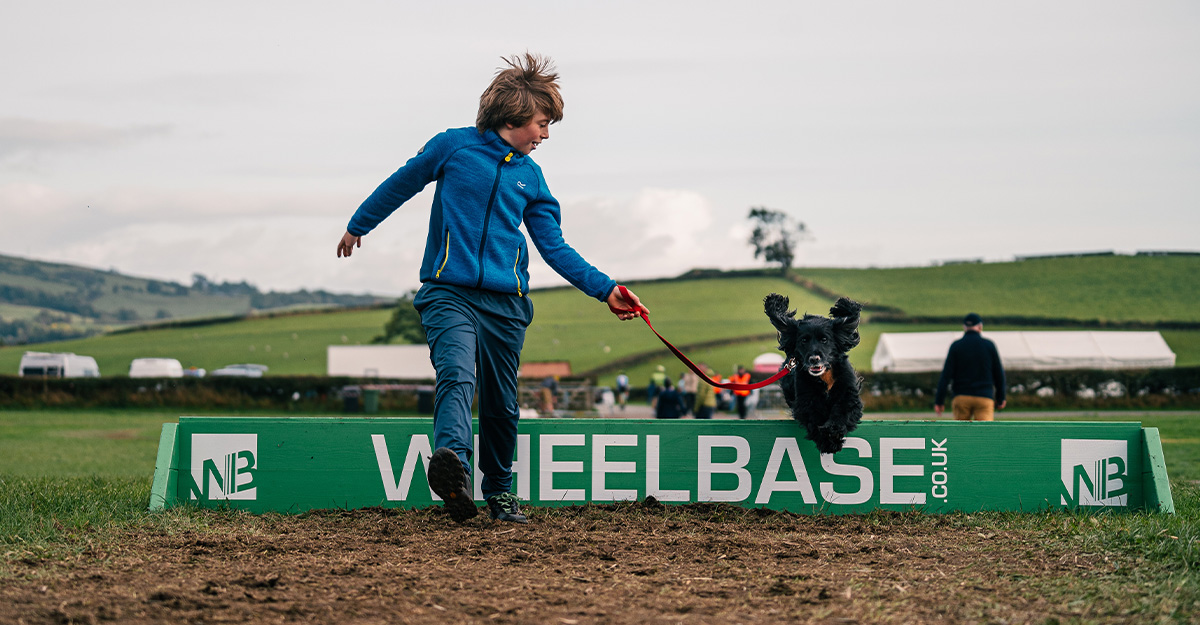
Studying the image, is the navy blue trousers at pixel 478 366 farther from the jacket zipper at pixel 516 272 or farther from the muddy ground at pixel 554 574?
the muddy ground at pixel 554 574

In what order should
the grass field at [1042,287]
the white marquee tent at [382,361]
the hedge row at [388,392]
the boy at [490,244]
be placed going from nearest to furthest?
the boy at [490,244] < the hedge row at [388,392] < the white marquee tent at [382,361] < the grass field at [1042,287]

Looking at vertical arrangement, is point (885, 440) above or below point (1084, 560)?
above

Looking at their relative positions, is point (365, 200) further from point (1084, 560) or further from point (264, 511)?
point (1084, 560)

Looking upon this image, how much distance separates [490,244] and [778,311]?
189 cm

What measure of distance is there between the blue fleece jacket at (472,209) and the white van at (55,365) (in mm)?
53975

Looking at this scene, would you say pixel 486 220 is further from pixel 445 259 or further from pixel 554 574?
pixel 554 574

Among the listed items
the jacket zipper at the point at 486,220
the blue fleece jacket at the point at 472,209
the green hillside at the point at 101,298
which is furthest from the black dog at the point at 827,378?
the green hillside at the point at 101,298

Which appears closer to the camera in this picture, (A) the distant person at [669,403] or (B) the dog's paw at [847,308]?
(B) the dog's paw at [847,308]

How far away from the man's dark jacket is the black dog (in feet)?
18.9

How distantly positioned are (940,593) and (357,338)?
6611 cm

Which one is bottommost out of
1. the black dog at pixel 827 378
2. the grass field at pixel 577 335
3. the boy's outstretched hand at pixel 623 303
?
the black dog at pixel 827 378

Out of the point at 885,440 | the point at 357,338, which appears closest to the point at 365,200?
A: the point at 885,440

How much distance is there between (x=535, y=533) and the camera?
14.9 feet

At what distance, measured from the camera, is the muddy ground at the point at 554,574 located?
3.04 m
